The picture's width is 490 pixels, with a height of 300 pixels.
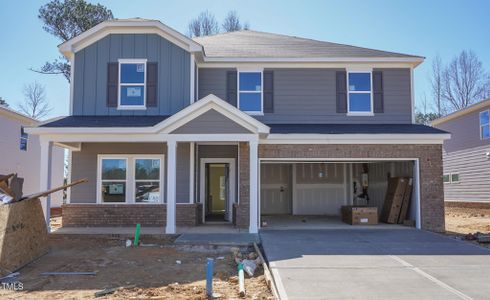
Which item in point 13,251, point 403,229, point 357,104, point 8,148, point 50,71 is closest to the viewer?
point 13,251

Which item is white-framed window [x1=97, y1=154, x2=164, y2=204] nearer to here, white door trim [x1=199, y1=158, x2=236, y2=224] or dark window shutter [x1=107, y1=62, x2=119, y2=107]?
white door trim [x1=199, y1=158, x2=236, y2=224]

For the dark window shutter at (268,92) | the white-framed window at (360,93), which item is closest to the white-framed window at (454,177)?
the white-framed window at (360,93)

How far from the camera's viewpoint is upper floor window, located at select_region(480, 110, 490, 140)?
785 inches

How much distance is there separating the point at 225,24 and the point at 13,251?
33.3m

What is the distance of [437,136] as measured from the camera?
44.1 feet

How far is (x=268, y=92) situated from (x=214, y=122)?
3.57 m

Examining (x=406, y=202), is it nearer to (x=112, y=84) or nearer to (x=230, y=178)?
(x=230, y=178)

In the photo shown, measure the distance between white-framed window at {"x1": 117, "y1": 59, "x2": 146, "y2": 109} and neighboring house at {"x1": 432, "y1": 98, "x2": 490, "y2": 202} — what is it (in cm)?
1517


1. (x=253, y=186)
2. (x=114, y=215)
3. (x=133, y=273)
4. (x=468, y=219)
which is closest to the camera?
(x=133, y=273)

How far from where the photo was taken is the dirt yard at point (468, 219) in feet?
47.4

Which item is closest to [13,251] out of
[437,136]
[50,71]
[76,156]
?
[76,156]

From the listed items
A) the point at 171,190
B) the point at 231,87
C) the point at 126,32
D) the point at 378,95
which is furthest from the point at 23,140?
the point at 378,95

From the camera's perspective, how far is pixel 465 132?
21953 mm

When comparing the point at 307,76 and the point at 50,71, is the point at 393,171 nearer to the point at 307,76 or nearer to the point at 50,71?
the point at 307,76
